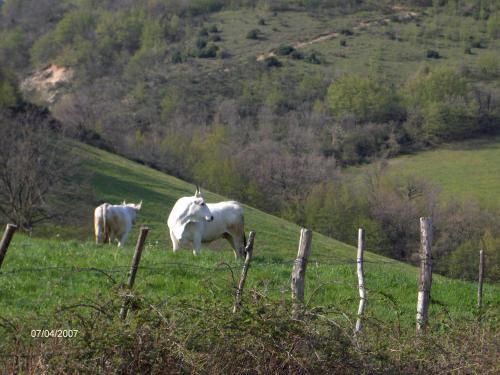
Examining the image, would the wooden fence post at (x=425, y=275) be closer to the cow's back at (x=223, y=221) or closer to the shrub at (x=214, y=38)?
the cow's back at (x=223, y=221)

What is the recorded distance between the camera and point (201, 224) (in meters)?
20.5

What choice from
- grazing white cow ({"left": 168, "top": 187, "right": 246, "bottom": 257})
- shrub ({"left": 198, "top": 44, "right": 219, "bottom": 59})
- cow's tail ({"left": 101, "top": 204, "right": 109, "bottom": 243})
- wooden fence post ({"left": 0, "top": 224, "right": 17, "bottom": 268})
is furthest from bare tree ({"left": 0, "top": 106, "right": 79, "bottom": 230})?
shrub ({"left": 198, "top": 44, "right": 219, "bottom": 59})

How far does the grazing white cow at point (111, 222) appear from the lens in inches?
961

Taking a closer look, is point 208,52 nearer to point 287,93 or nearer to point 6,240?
point 287,93

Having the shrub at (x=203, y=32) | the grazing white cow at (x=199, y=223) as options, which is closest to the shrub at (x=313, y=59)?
the shrub at (x=203, y=32)

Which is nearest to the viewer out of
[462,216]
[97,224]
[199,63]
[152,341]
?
[152,341]

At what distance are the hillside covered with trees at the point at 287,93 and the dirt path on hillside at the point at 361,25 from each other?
2.26 feet

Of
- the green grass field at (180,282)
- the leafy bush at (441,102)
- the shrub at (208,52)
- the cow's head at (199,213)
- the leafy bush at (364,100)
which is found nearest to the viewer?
the green grass field at (180,282)

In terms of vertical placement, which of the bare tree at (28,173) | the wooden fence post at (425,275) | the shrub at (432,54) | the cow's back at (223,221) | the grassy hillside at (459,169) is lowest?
the grassy hillside at (459,169)

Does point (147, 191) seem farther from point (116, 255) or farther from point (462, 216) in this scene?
point (116, 255)

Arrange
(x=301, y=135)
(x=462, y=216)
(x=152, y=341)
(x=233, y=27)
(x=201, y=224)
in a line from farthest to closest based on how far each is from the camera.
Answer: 1. (x=233, y=27)
2. (x=301, y=135)
3. (x=462, y=216)
4. (x=201, y=224)
5. (x=152, y=341)

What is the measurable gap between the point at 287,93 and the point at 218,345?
390ft

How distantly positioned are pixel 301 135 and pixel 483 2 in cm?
8140

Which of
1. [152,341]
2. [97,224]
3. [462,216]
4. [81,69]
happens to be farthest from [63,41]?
[152,341]
